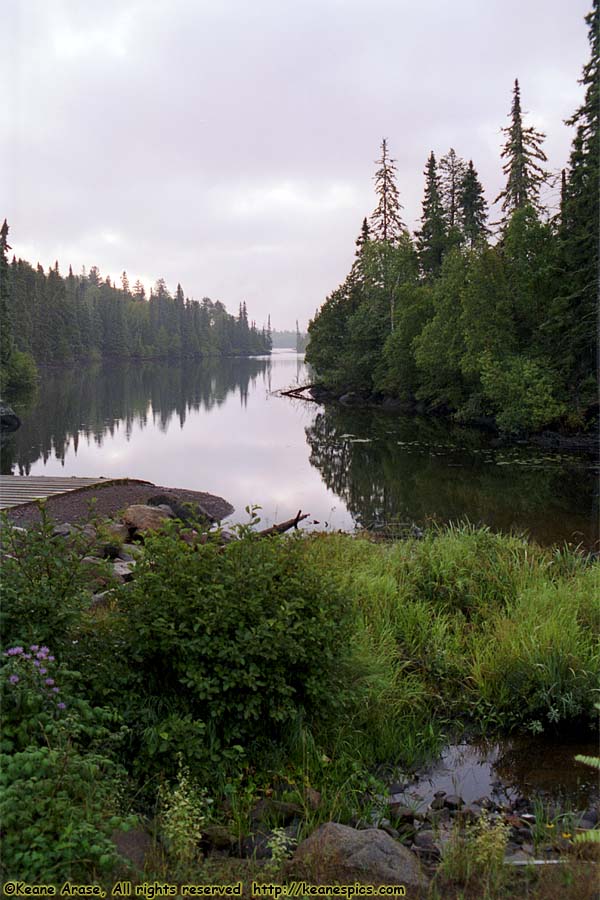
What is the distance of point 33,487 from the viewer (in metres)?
16.2

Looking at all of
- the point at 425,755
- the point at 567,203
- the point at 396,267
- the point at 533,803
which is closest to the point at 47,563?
the point at 425,755

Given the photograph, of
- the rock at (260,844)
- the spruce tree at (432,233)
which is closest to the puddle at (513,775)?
the rock at (260,844)

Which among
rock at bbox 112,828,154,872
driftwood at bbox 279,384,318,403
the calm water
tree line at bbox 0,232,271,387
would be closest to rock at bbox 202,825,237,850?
rock at bbox 112,828,154,872

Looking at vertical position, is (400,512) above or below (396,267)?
below

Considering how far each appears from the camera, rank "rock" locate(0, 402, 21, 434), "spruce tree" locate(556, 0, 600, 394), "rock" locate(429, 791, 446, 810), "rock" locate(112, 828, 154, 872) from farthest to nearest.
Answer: "rock" locate(0, 402, 21, 434), "spruce tree" locate(556, 0, 600, 394), "rock" locate(429, 791, 446, 810), "rock" locate(112, 828, 154, 872)

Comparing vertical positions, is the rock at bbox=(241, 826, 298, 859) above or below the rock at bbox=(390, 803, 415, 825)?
above

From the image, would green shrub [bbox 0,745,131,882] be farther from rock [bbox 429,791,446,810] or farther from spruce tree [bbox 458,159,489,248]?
spruce tree [bbox 458,159,489,248]

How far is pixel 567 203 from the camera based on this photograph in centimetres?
2583

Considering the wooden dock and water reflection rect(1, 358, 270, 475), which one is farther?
water reflection rect(1, 358, 270, 475)

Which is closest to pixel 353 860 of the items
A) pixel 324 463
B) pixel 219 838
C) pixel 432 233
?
pixel 219 838

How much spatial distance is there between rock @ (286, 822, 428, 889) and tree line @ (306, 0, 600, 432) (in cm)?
2391

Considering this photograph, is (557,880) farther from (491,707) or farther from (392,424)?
(392,424)

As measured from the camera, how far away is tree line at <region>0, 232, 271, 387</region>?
4491 cm

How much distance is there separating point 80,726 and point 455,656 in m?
3.97
